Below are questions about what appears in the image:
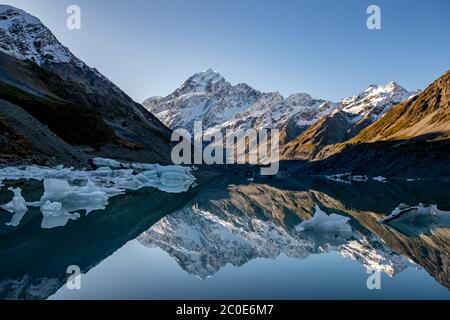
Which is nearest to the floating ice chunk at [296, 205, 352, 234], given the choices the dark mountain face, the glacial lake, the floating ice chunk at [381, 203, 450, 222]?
the glacial lake

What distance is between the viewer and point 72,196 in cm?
3675

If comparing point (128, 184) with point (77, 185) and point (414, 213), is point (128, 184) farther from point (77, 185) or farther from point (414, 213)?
point (414, 213)

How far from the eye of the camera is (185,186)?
83375mm

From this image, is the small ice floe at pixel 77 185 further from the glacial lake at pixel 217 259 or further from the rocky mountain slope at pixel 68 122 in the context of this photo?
the rocky mountain slope at pixel 68 122

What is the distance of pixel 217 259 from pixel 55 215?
55.6 feet

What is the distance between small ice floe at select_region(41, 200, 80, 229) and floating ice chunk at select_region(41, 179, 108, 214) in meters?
1.20

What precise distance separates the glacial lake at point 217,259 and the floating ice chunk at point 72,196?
1.85 meters

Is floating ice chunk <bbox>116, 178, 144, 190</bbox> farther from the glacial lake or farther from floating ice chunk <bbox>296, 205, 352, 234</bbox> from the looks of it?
floating ice chunk <bbox>296, 205, 352, 234</bbox>

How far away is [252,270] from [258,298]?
4.41 metres

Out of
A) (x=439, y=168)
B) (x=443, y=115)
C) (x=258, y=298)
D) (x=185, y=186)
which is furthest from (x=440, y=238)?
(x=443, y=115)

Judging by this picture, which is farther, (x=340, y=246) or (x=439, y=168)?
(x=439, y=168)
